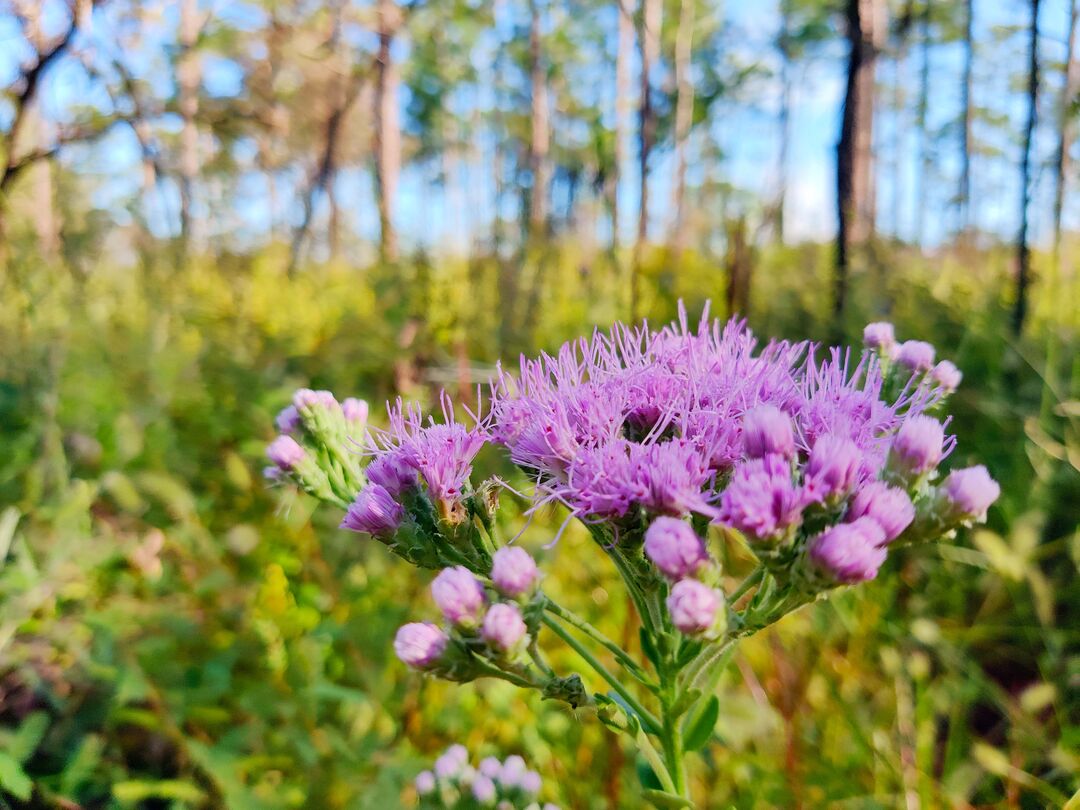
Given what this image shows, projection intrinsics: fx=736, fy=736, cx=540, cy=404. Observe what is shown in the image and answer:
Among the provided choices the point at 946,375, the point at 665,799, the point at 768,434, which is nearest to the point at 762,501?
the point at 768,434

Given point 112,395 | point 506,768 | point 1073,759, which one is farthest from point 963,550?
point 112,395

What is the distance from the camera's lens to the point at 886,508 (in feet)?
2.72

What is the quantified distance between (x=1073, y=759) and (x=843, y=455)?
120cm

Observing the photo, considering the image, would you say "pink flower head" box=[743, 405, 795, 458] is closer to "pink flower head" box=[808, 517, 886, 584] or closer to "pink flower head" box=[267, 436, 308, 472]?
"pink flower head" box=[808, 517, 886, 584]

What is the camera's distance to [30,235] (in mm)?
2059

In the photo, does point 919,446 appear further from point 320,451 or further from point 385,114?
point 385,114

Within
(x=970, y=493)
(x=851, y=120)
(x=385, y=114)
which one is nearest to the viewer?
(x=970, y=493)

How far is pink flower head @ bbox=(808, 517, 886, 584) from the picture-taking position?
77 centimetres

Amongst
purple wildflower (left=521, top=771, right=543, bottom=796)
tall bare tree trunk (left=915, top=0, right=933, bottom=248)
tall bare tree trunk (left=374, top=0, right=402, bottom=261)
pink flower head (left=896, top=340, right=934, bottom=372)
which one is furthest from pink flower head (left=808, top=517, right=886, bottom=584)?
tall bare tree trunk (left=915, top=0, right=933, bottom=248)

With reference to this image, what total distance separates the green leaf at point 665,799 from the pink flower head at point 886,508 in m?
0.37

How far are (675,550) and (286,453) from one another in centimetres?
62

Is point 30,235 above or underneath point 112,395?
above

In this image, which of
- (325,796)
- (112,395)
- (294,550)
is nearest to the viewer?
(325,796)

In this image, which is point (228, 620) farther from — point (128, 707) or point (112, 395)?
point (112, 395)
